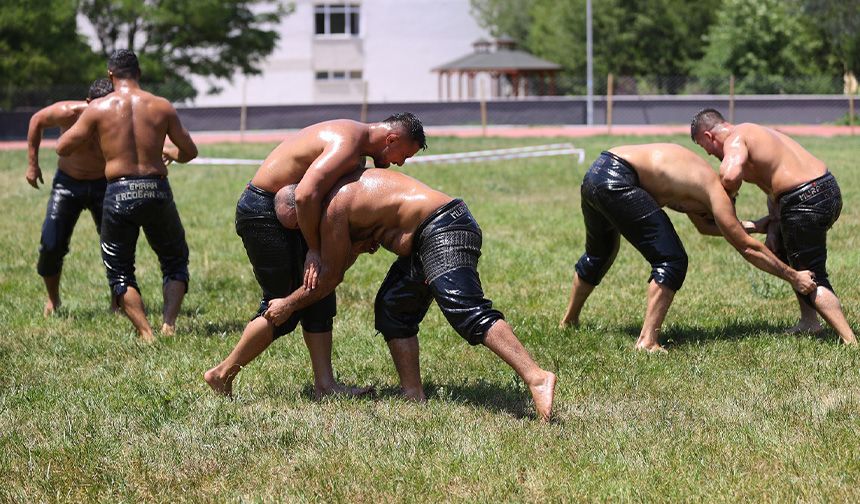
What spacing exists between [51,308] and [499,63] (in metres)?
39.2

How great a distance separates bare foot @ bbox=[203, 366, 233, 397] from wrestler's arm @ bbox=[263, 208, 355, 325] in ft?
1.45

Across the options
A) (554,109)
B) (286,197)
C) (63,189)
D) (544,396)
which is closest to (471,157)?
(63,189)

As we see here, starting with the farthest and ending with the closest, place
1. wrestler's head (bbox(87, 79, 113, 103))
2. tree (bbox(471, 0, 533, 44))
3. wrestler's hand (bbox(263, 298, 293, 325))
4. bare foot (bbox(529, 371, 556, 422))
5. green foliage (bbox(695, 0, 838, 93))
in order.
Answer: tree (bbox(471, 0, 533, 44)) < green foliage (bbox(695, 0, 838, 93)) < wrestler's head (bbox(87, 79, 113, 103)) < wrestler's hand (bbox(263, 298, 293, 325)) < bare foot (bbox(529, 371, 556, 422))

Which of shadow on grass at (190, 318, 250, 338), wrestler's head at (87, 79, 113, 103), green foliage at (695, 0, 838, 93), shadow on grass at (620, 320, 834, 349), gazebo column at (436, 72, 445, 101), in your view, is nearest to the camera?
shadow on grass at (620, 320, 834, 349)

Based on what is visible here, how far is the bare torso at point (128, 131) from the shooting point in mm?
7223

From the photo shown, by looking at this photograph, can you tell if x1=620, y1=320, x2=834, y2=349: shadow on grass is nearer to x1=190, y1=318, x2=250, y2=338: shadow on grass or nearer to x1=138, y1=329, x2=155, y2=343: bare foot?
x1=190, y1=318, x2=250, y2=338: shadow on grass

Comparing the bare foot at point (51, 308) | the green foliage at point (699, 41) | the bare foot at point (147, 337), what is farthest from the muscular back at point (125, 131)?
the green foliage at point (699, 41)

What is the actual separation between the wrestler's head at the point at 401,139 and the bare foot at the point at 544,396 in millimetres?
1239

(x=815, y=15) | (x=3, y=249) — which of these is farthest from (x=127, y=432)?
(x=815, y=15)

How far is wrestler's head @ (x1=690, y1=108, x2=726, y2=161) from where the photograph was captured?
6.87 m

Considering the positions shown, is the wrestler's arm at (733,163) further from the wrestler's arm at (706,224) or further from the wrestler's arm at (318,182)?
the wrestler's arm at (318,182)

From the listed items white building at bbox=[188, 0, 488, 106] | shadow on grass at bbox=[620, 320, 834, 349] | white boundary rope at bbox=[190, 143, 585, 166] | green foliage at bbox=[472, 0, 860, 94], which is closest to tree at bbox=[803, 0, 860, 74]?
green foliage at bbox=[472, 0, 860, 94]

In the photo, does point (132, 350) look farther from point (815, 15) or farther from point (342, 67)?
point (342, 67)

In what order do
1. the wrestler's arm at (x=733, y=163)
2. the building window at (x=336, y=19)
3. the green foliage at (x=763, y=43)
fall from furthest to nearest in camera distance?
the building window at (x=336, y=19)
the green foliage at (x=763, y=43)
the wrestler's arm at (x=733, y=163)
